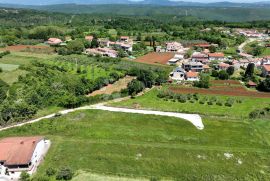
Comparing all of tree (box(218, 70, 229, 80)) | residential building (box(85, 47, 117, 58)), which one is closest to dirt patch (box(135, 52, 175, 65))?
residential building (box(85, 47, 117, 58))

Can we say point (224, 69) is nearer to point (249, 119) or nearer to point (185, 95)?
point (185, 95)

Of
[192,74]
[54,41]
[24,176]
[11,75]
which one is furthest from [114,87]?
[54,41]

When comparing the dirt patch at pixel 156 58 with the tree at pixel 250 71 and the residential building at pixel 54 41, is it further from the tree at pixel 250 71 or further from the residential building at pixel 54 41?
the residential building at pixel 54 41

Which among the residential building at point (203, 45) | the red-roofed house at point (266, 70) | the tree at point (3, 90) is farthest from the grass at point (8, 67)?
Answer: the red-roofed house at point (266, 70)

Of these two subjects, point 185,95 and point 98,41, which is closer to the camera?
point 185,95

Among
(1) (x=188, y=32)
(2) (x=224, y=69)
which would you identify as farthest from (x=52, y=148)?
(1) (x=188, y=32)

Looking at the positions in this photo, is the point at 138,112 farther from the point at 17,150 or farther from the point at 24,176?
the point at 24,176

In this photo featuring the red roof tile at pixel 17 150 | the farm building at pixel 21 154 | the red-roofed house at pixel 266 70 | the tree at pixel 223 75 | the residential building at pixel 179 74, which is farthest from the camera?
the red-roofed house at pixel 266 70
